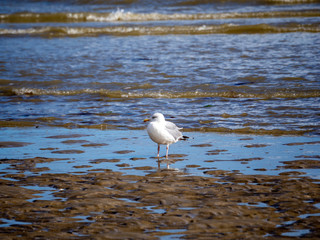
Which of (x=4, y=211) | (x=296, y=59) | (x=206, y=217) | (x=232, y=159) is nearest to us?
(x=206, y=217)

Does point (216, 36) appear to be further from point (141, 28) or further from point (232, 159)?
point (232, 159)

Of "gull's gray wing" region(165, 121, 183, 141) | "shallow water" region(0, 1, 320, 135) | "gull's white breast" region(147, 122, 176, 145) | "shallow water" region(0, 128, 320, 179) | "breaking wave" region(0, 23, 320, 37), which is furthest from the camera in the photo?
"breaking wave" region(0, 23, 320, 37)

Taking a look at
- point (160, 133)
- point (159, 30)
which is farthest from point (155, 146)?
point (159, 30)

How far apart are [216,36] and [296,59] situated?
22.4 feet

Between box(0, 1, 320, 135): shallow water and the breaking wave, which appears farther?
the breaking wave

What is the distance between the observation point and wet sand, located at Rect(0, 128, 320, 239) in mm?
3768

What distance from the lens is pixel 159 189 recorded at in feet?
15.5

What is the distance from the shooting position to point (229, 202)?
4.29 metres

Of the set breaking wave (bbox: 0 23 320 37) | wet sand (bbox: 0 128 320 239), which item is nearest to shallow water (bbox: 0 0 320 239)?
wet sand (bbox: 0 128 320 239)

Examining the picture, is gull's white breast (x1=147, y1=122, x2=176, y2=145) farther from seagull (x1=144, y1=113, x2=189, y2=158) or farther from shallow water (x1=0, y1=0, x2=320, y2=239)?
shallow water (x1=0, y1=0, x2=320, y2=239)

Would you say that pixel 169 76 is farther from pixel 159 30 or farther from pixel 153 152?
pixel 159 30

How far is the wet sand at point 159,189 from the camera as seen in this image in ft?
12.4

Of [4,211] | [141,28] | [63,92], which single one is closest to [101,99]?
[63,92]

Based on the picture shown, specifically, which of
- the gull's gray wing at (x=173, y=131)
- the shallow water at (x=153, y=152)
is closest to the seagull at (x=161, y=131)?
the gull's gray wing at (x=173, y=131)
